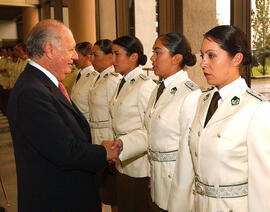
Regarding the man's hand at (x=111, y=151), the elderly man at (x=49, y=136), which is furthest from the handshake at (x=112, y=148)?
the elderly man at (x=49, y=136)

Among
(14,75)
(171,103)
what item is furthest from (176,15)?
(14,75)

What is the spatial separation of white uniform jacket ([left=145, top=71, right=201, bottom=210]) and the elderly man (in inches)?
15.5

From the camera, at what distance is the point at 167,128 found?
1.99 meters

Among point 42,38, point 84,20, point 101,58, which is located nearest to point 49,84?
point 42,38

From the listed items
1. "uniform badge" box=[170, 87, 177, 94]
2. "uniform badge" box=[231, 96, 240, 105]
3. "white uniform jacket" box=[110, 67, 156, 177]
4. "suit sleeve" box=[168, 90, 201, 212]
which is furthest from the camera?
"white uniform jacket" box=[110, 67, 156, 177]

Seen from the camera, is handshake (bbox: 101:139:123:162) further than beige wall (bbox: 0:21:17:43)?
No

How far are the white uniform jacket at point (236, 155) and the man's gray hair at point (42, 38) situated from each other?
863mm

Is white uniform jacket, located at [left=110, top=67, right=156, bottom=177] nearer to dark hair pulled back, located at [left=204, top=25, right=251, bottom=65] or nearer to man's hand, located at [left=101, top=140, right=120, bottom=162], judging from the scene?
man's hand, located at [left=101, top=140, right=120, bottom=162]

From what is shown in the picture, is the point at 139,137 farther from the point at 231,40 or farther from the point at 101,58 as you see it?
the point at 101,58

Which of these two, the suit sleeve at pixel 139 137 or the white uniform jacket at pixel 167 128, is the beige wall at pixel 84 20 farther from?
the white uniform jacket at pixel 167 128

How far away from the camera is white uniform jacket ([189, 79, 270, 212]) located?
1388 mm

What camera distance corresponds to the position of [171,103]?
79.4 inches

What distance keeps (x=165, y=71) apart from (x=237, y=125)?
0.82 m

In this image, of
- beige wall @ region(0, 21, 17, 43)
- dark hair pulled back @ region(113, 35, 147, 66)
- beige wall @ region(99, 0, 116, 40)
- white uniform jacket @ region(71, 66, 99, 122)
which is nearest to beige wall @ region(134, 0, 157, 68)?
beige wall @ region(99, 0, 116, 40)
